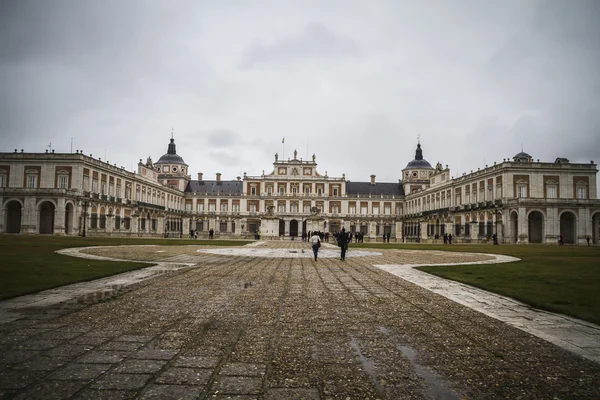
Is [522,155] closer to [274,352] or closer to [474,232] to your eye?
[474,232]

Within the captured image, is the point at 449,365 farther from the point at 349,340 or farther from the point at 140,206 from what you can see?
the point at 140,206

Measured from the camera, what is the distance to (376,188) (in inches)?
3344

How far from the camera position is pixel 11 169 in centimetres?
4566

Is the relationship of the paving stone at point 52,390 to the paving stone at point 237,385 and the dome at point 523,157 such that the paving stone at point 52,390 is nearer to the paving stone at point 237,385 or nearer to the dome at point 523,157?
the paving stone at point 237,385

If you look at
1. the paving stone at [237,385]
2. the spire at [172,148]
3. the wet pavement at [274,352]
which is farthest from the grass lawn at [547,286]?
the spire at [172,148]

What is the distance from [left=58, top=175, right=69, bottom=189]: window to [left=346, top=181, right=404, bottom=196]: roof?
50820 millimetres

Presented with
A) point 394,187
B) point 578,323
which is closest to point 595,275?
point 578,323

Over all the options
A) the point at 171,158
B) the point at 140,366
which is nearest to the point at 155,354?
the point at 140,366

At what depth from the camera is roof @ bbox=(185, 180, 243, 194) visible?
271ft

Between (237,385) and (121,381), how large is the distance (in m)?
0.99

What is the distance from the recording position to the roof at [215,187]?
82.7 metres

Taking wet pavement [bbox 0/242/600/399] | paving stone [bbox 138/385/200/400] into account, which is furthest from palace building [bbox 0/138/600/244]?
paving stone [bbox 138/385/200/400]

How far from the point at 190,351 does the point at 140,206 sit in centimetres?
5955

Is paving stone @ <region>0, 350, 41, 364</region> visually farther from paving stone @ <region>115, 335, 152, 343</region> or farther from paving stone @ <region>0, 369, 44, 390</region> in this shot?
paving stone @ <region>115, 335, 152, 343</region>
